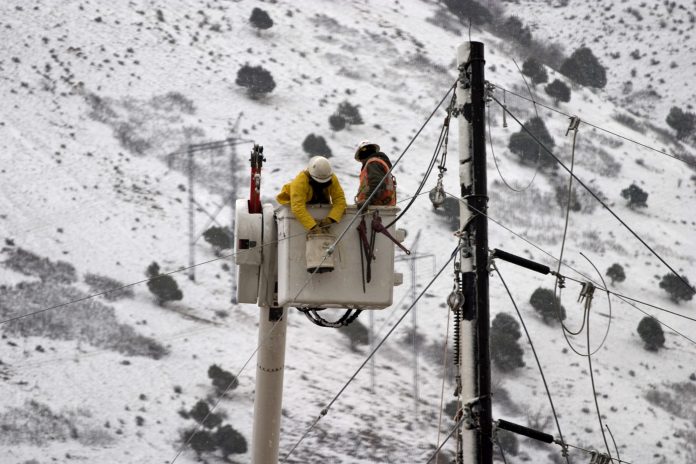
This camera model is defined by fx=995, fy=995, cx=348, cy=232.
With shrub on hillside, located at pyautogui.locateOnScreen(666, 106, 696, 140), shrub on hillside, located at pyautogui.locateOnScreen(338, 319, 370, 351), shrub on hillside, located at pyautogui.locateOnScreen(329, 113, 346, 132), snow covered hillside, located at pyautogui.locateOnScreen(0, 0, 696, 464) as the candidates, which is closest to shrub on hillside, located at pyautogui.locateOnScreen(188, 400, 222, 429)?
snow covered hillside, located at pyautogui.locateOnScreen(0, 0, 696, 464)

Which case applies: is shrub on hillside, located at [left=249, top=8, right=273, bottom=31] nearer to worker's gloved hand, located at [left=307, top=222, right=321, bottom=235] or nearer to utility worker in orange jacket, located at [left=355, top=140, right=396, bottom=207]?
utility worker in orange jacket, located at [left=355, top=140, right=396, bottom=207]

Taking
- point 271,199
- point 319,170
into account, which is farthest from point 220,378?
point 319,170

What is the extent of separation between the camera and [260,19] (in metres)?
72.5

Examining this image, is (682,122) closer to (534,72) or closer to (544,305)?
(534,72)

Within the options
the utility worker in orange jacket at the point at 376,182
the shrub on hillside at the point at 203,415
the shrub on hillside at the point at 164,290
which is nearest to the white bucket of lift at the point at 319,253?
the utility worker in orange jacket at the point at 376,182

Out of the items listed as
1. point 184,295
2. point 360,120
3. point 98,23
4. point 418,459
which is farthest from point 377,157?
point 98,23

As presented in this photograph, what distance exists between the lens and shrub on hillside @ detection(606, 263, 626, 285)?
165ft

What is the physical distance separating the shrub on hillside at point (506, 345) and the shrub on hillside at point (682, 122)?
108 ft

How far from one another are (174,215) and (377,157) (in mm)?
37909

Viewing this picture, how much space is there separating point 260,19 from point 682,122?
104ft

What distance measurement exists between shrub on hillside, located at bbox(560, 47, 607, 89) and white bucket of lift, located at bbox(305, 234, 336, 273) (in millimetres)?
70067

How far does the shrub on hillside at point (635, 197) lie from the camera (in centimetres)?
5972

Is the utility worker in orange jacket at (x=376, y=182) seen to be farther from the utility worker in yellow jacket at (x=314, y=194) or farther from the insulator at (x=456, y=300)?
the insulator at (x=456, y=300)

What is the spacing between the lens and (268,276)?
13.0 meters
